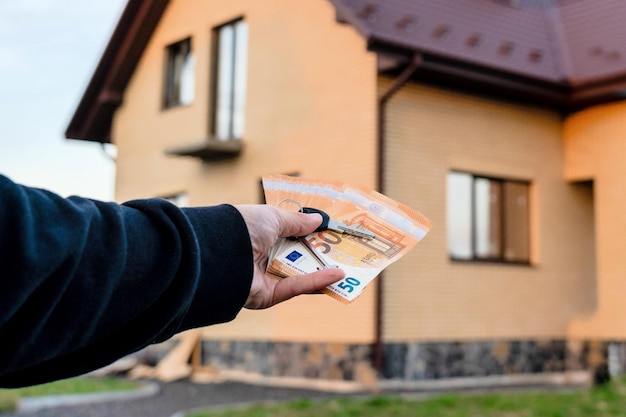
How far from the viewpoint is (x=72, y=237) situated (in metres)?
1.35

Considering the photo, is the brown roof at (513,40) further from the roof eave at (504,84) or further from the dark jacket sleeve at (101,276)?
the dark jacket sleeve at (101,276)

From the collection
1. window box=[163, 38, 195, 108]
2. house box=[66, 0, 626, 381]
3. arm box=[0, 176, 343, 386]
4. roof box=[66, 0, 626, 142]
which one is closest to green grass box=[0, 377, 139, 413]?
house box=[66, 0, 626, 381]

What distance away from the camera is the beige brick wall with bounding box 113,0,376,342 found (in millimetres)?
9578

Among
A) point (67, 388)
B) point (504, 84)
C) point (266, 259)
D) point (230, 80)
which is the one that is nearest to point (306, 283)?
point (266, 259)

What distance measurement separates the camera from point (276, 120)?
34.9 feet

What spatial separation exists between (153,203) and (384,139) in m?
7.90

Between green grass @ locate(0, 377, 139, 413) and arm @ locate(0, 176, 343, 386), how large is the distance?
6469mm

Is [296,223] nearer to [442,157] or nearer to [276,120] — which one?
[442,157]

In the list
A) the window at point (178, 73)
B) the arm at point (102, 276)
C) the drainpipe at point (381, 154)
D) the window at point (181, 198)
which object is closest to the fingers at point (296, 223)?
the arm at point (102, 276)

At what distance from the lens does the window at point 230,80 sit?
11344mm

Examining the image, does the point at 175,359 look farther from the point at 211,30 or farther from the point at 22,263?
the point at 22,263

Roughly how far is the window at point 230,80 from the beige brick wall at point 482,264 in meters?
2.62

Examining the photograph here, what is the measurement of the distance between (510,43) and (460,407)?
4999 mm

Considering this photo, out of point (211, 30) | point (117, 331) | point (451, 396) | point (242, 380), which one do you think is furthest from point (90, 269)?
point (211, 30)
